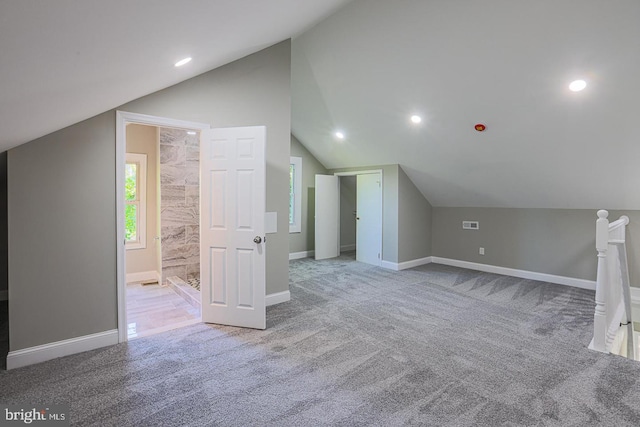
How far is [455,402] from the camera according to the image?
7.36 ft

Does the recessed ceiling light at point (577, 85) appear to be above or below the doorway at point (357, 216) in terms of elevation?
above

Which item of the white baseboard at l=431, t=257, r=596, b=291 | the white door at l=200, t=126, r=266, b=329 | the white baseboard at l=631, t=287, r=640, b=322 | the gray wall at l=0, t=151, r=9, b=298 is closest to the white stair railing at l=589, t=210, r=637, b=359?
the white baseboard at l=631, t=287, r=640, b=322

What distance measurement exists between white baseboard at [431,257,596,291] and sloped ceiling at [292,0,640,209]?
1.11m

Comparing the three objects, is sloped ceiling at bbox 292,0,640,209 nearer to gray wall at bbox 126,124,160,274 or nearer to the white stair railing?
the white stair railing

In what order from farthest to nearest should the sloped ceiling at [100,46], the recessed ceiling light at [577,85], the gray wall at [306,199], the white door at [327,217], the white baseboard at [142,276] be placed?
the gray wall at [306,199] → the white door at [327,217] → the white baseboard at [142,276] → the recessed ceiling light at [577,85] → the sloped ceiling at [100,46]

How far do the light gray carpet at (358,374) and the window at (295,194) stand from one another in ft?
10.5

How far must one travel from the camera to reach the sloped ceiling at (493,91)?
3061mm

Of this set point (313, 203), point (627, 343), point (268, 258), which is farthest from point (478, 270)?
point (268, 258)

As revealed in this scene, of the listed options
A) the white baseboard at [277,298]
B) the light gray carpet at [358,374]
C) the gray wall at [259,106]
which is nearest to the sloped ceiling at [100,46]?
the gray wall at [259,106]

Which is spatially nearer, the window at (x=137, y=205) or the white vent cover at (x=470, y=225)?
the window at (x=137, y=205)

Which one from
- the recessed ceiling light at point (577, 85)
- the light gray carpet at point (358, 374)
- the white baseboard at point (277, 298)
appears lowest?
the light gray carpet at point (358, 374)

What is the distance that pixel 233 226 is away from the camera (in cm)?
345

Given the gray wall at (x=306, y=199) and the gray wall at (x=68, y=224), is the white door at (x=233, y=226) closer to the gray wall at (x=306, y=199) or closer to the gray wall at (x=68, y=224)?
the gray wall at (x=68, y=224)

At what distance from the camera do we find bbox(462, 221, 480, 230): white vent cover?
613 centimetres
